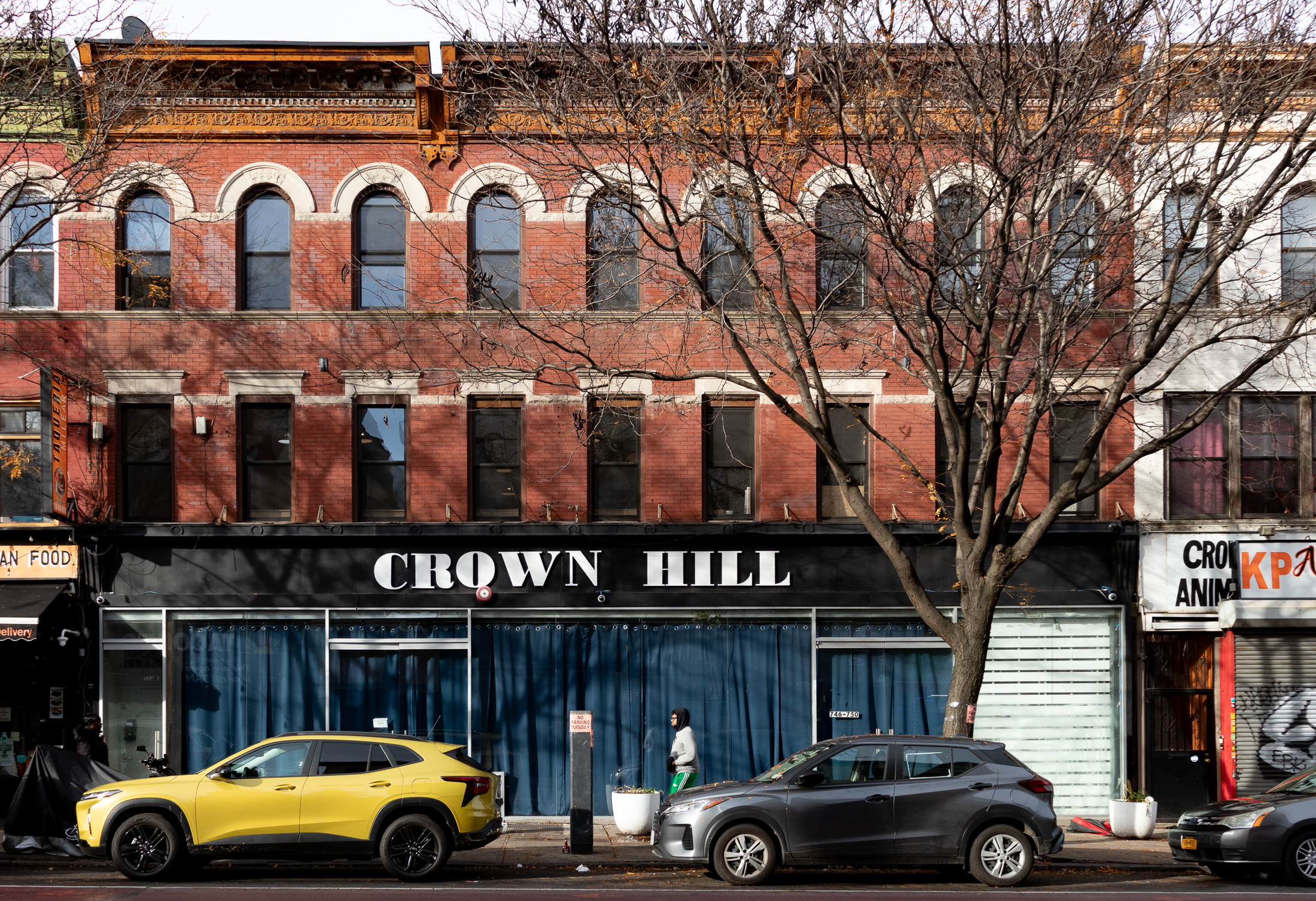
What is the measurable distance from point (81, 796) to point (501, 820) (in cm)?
486

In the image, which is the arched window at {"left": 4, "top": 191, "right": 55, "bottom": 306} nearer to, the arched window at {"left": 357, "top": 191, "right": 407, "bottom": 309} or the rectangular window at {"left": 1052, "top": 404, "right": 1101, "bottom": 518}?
the arched window at {"left": 357, "top": 191, "right": 407, "bottom": 309}

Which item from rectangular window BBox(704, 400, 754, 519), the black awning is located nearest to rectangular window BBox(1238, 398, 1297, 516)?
rectangular window BBox(704, 400, 754, 519)

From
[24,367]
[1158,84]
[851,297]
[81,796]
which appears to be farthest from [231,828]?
[1158,84]

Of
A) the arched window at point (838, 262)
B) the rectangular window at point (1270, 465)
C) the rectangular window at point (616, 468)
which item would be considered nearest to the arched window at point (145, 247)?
the rectangular window at point (616, 468)

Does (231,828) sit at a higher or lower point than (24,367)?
lower

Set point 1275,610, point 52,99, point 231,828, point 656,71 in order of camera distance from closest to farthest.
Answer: point 231,828, point 656,71, point 52,99, point 1275,610

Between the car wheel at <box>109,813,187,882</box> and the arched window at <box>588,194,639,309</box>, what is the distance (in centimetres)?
874

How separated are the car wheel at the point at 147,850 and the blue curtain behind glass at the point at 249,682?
513 centimetres

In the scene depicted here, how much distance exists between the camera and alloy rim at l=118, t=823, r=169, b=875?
1295 centimetres

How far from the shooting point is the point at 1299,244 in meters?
18.9

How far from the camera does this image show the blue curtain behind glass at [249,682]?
18.1 metres

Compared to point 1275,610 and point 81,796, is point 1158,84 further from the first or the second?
point 81,796

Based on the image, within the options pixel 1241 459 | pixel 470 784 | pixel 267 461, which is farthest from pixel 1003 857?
pixel 267 461

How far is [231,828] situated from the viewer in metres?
13.0
